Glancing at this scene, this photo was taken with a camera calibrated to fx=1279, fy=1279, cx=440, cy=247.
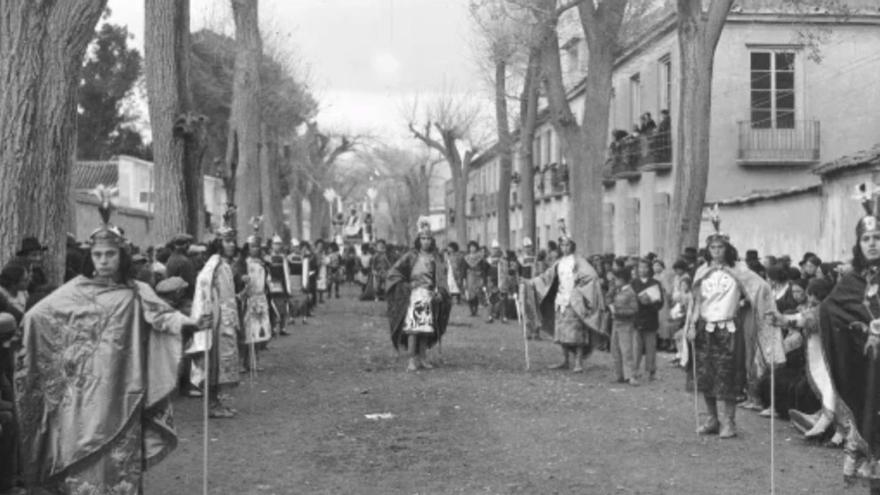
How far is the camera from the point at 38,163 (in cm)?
995

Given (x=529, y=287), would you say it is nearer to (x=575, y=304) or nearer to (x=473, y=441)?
(x=575, y=304)

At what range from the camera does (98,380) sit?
726 cm

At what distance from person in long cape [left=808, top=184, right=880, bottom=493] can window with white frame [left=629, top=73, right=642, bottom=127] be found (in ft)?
92.1

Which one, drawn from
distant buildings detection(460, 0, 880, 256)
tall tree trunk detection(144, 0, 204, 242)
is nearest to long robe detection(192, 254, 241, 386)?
tall tree trunk detection(144, 0, 204, 242)

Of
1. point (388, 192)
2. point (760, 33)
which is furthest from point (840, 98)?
point (388, 192)

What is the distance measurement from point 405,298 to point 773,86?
1613 cm

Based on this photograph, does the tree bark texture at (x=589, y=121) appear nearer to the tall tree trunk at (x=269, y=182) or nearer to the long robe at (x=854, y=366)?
the tall tree trunk at (x=269, y=182)

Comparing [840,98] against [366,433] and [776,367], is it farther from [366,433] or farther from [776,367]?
[366,433]

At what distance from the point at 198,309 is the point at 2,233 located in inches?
99.4

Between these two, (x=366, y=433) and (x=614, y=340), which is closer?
(x=366, y=433)

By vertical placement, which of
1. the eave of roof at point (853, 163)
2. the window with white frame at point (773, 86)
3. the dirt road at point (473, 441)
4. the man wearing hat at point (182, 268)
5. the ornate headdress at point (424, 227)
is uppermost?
the window with white frame at point (773, 86)

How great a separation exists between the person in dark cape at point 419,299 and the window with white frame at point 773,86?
50.0 feet

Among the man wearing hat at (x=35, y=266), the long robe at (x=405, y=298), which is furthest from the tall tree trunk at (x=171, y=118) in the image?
the man wearing hat at (x=35, y=266)

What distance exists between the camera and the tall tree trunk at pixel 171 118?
16266mm
